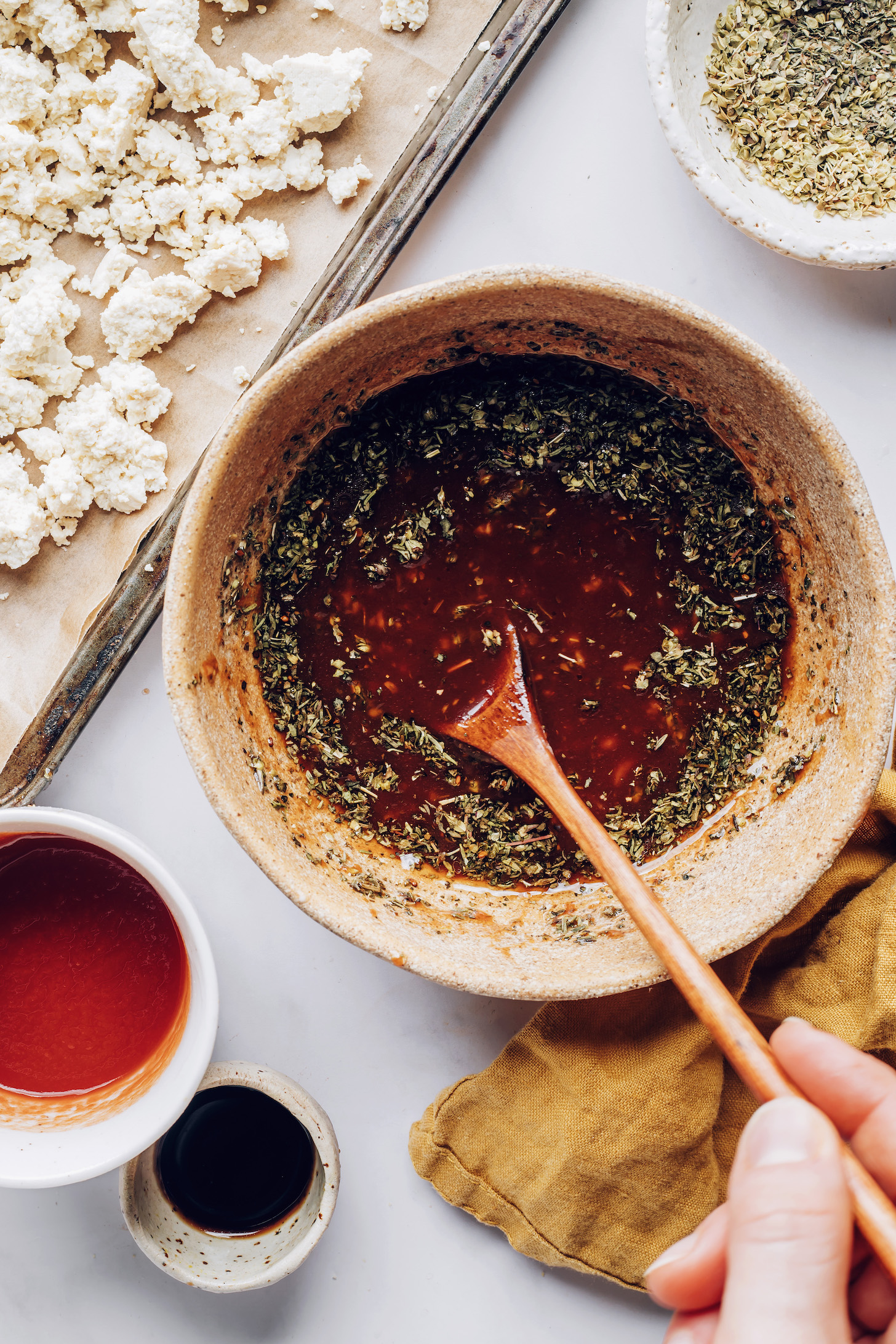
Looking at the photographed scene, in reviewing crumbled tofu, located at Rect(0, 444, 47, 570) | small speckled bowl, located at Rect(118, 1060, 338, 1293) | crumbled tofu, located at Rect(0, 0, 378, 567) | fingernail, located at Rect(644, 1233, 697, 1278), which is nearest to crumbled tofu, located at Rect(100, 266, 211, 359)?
crumbled tofu, located at Rect(0, 0, 378, 567)

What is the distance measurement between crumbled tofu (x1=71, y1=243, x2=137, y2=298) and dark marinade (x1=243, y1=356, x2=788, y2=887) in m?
0.46

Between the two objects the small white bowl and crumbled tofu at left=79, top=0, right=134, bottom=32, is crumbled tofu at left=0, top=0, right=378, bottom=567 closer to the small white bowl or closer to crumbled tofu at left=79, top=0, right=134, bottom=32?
crumbled tofu at left=79, top=0, right=134, bottom=32

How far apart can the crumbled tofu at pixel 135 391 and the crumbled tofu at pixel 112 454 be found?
1 cm

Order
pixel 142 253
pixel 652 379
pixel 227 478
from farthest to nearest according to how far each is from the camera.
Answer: pixel 142 253 → pixel 652 379 → pixel 227 478

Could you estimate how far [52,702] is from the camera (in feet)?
5.37

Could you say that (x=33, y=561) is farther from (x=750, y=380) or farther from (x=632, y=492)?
(x=750, y=380)

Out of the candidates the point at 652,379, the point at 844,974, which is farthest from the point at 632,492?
the point at 844,974

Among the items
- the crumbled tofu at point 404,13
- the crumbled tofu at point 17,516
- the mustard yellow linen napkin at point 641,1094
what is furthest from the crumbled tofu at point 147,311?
the mustard yellow linen napkin at point 641,1094

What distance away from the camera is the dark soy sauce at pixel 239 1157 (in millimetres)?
1697

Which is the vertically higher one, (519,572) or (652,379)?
(652,379)

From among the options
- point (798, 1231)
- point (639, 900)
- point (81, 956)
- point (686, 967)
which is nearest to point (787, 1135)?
point (798, 1231)

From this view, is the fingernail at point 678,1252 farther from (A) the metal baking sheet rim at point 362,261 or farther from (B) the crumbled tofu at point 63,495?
(B) the crumbled tofu at point 63,495

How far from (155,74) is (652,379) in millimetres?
951

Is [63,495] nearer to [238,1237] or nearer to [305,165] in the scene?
[305,165]
